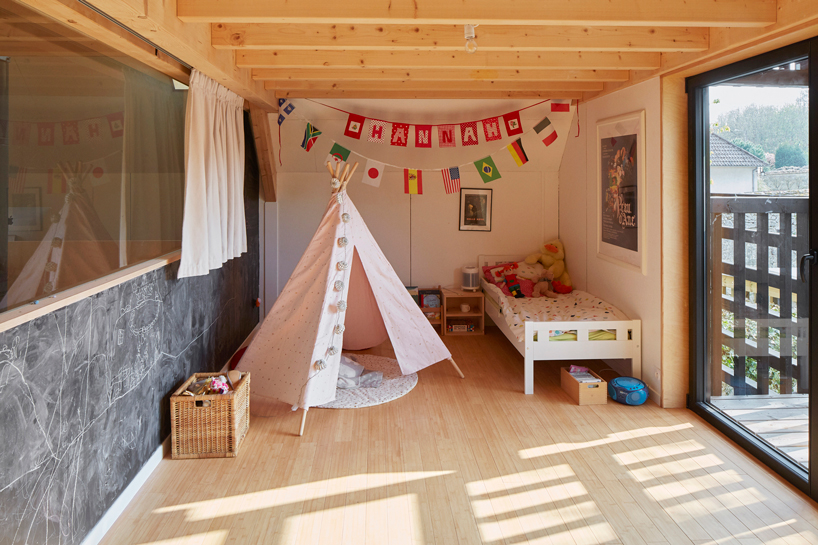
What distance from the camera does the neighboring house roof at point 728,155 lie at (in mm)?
3201

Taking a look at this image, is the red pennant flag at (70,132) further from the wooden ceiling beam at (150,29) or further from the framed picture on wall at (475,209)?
the framed picture on wall at (475,209)

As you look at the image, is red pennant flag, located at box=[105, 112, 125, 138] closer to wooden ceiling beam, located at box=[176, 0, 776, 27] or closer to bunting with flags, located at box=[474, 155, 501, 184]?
wooden ceiling beam, located at box=[176, 0, 776, 27]

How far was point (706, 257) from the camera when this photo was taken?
3.66m

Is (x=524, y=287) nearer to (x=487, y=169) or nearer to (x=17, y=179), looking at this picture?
(x=487, y=169)

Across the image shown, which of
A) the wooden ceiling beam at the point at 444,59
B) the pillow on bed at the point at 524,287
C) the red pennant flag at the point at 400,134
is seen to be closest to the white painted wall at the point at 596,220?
the wooden ceiling beam at the point at 444,59

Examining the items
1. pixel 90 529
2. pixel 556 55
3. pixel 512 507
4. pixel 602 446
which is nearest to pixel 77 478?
pixel 90 529

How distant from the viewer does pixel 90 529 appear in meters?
2.35

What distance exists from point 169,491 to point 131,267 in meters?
1.06

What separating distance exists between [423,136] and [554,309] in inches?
80.9

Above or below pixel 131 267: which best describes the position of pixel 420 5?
above

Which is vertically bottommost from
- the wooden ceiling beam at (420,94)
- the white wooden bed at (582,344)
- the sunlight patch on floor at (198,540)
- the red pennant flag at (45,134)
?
the sunlight patch on floor at (198,540)

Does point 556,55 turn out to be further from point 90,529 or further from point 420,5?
point 90,529

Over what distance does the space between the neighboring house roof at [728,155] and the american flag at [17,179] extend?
10.6ft

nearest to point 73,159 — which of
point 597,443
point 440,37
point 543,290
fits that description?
point 440,37
